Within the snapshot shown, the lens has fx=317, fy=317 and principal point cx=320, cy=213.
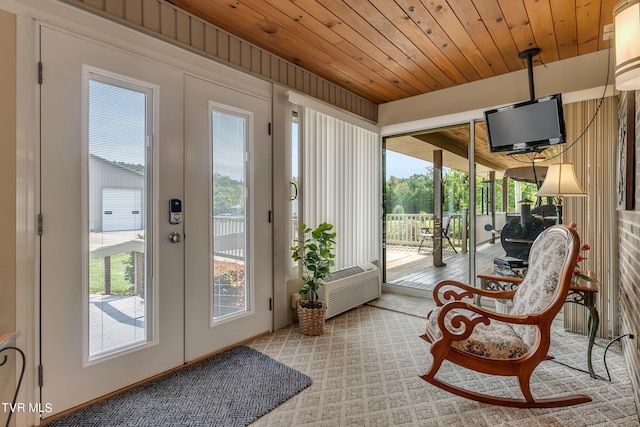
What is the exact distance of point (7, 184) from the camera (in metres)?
1.60

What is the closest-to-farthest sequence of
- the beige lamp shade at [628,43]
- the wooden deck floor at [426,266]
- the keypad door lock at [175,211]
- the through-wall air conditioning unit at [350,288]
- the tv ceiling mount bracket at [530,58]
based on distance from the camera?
the beige lamp shade at [628,43]
the keypad door lock at [175,211]
the tv ceiling mount bracket at [530,58]
the through-wall air conditioning unit at [350,288]
the wooden deck floor at [426,266]

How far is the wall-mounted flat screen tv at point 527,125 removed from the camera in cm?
280

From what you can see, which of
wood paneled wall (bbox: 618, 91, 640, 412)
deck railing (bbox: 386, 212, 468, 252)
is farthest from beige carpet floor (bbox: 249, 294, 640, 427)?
deck railing (bbox: 386, 212, 468, 252)

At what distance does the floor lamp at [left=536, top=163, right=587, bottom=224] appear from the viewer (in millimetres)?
2453

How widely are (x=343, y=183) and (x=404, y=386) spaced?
2.25 meters

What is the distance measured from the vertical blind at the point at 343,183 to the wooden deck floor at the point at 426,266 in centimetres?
40

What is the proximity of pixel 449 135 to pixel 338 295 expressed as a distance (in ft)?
7.91

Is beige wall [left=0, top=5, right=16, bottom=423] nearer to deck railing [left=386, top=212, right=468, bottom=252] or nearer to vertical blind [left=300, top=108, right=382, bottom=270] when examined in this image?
vertical blind [left=300, top=108, right=382, bottom=270]

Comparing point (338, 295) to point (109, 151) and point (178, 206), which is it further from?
point (109, 151)

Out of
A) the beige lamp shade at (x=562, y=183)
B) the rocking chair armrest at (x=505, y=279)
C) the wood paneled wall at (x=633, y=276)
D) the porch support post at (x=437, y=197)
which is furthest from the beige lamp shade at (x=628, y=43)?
the porch support post at (x=437, y=197)

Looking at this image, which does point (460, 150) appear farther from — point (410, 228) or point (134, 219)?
point (134, 219)

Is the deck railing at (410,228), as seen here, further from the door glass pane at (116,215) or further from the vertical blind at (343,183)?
the door glass pane at (116,215)

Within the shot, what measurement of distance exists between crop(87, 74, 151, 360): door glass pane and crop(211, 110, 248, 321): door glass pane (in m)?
0.53

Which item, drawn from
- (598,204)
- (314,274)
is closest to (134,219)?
(314,274)
